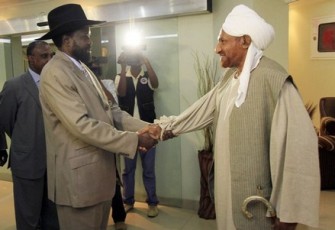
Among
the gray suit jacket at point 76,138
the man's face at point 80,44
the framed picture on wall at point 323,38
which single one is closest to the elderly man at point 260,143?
the gray suit jacket at point 76,138

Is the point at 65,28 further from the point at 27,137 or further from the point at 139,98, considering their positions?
the point at 139,98

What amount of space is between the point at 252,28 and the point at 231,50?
5.4 inches

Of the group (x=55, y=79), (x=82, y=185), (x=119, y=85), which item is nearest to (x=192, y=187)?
(x=119, y=85)

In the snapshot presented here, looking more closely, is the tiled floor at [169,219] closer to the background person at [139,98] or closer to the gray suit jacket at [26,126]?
the background person at [139,98]

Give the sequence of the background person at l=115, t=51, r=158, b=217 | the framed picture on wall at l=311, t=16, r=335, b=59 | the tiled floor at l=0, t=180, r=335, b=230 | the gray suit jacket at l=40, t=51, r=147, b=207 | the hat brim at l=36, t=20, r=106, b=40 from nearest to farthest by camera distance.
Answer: the gray suit jacket at l=40, t=51, r=147, b=207, the hat brim at l=36, t=20, r=106, b=40, the tiled floor at l=0, t=180, r=335, b=230, the background person at l=115, t=51, r=158, b=217, the framed picture on wall at l=311, t=16, r=335, b=59

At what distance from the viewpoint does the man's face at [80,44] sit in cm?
172

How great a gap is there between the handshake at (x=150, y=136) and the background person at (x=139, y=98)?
4.52 feet

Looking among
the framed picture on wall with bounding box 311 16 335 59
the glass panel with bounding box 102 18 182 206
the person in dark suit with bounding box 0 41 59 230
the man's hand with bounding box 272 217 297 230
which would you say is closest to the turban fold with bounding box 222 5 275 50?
the man's hand with bounding box 272 217 297 230

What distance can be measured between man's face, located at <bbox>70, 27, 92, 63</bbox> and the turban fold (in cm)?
81

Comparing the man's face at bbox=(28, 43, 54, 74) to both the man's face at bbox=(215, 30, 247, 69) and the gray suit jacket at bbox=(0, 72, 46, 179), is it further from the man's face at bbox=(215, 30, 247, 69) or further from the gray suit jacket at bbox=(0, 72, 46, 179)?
the man's face at bbox=(215, 30, 247, 69)

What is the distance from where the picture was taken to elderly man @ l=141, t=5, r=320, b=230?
1184 mm

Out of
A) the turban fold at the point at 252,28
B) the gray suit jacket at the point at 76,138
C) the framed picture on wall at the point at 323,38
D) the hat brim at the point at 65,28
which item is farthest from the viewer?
the framed picture on wall at the point at 323,38

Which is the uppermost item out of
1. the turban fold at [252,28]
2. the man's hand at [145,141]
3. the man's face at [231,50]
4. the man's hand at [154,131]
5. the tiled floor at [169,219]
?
the turban fold at [252,28]

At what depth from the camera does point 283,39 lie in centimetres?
297
